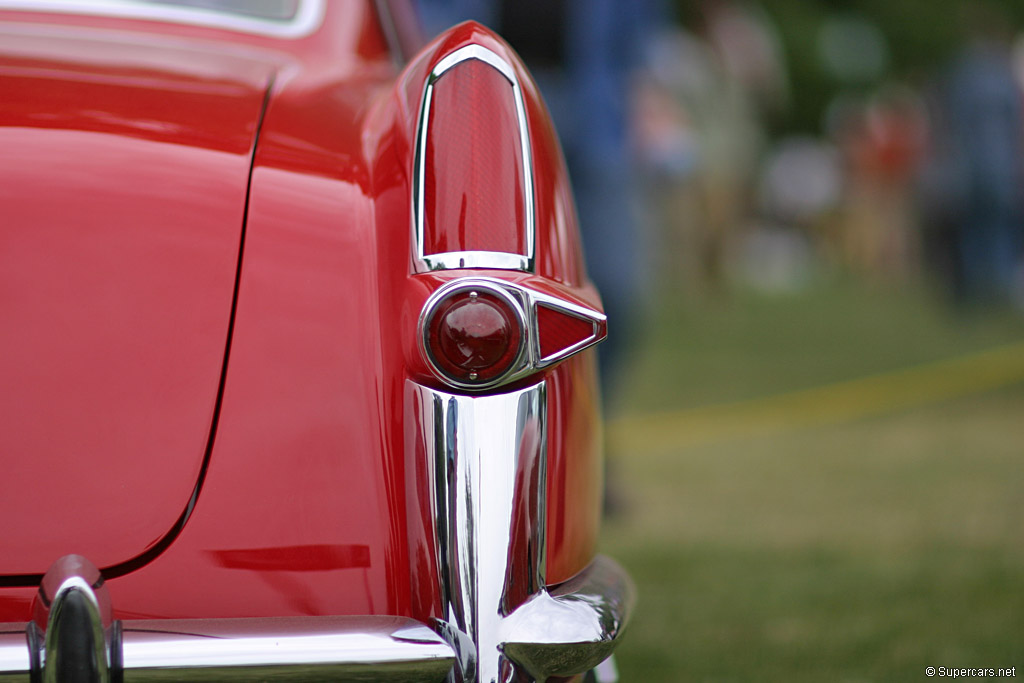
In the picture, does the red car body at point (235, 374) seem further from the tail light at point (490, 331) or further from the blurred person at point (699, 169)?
the blurred person at point (699, 169)

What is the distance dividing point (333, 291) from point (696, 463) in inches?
129

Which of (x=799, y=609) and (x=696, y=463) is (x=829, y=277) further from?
(x=799, y=609)

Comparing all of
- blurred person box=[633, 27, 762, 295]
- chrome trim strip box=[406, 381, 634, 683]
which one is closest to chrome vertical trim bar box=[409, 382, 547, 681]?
chrome trim strip box=[406, 381, 634, 683]

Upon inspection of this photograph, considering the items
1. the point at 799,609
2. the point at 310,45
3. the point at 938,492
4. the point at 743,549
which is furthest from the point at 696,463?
the point at 310,45

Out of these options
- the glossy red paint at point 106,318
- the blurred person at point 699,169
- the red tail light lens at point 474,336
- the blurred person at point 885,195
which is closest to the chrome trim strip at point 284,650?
the glossy red paint at point 106,318

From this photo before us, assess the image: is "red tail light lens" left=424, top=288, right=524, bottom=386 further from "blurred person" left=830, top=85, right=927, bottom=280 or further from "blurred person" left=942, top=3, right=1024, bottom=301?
"blurred person" left=830, top=85, right=927, bottom=280

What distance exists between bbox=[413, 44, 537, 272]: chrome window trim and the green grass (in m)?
1.27

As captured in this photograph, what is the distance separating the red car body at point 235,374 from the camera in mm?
1307

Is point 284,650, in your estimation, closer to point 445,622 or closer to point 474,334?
point 445,622

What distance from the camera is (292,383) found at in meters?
1.37

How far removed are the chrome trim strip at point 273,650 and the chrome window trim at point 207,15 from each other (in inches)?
45.0

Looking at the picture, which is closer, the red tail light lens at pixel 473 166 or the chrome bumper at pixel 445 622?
the chrome bumper at pixel 445 622

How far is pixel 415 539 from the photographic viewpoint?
4.31 ft

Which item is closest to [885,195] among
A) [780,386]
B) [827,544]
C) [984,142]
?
[984,142]
